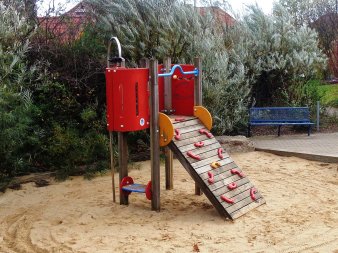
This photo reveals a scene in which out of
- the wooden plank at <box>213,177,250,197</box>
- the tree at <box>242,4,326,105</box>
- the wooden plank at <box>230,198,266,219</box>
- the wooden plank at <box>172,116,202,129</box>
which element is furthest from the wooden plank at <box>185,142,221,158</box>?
the tree at <box>242,4,326,105</box>

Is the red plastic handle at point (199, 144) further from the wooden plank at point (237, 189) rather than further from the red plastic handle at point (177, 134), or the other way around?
the wooden plank at point (237, 189)

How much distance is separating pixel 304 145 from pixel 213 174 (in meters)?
4.00

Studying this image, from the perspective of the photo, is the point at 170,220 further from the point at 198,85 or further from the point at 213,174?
the point at 198,85

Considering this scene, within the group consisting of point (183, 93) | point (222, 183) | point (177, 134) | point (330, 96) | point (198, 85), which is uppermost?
point (198, 85)

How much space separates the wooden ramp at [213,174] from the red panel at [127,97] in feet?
1.80

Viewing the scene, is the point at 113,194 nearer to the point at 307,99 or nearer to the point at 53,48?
the point at 53,48

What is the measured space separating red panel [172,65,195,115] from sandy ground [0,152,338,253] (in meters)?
1.15

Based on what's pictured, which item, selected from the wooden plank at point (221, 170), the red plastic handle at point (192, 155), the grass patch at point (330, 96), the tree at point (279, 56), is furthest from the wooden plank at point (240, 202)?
the grass patch at point (330, 96)

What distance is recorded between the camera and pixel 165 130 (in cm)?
569

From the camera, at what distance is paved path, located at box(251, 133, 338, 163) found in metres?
8.22

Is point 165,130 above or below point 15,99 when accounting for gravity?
below

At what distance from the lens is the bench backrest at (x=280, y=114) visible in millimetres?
10344

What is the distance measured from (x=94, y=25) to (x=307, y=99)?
532cm

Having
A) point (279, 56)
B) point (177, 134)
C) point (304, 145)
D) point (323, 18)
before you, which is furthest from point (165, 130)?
point (323, 18)
